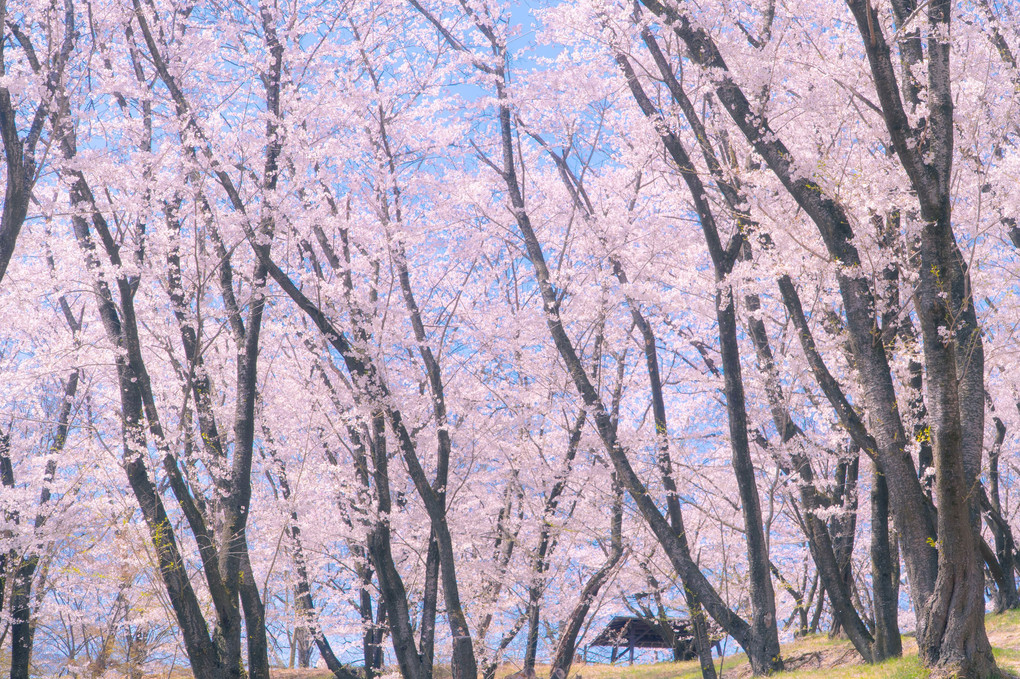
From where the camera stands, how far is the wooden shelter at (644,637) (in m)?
18.5

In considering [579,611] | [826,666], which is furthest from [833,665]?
[579,611]

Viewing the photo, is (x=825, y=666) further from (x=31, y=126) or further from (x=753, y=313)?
(x=31, y=126)

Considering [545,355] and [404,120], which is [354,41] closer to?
[404,120]

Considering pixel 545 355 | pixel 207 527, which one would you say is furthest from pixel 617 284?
pixel 207 527

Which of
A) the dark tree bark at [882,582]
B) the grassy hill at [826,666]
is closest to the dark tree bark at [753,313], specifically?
the dark tree bark at [882,582]

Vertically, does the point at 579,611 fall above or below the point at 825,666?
above

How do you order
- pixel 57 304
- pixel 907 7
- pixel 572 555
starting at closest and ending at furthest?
pixel 907 7 → pixel 57 304 → pixel 572 555

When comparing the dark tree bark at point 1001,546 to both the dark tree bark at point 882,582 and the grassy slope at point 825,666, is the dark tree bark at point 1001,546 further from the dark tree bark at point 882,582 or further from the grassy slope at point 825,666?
the dark tree bark at point 882,582

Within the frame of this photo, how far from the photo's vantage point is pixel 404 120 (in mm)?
12195

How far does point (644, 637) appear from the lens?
25422mm

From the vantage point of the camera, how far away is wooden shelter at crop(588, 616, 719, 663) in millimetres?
18500

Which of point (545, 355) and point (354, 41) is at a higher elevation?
point (354, 41)

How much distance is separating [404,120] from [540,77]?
7.59ft

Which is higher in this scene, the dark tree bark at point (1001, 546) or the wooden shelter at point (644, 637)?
the dark tree bark at point (1001, 546)
